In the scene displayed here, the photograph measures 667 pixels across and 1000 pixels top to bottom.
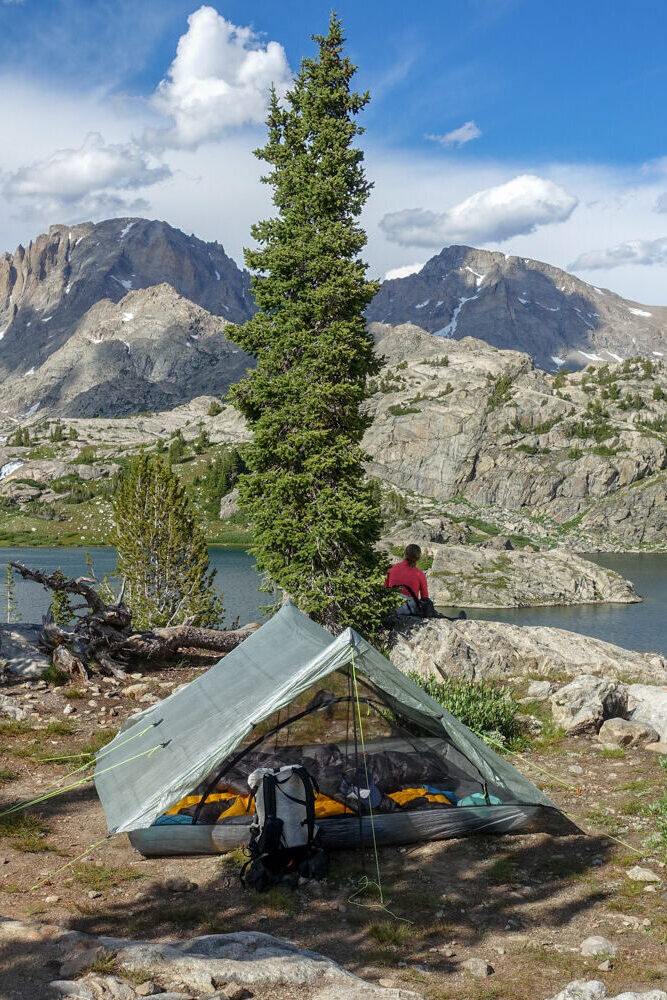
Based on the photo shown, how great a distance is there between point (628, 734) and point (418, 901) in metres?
6.90

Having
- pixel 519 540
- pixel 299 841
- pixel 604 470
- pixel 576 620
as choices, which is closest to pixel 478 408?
pixel 604 470

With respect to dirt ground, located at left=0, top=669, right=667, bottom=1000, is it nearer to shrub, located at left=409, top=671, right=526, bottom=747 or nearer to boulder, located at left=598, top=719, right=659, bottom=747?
boulder, located at left=598, top=719, right=659, bottom=747

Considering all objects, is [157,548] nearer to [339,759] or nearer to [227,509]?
[339,759]

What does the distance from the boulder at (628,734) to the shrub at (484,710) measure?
5.17 ft

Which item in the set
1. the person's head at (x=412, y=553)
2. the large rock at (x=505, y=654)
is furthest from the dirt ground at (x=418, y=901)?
the person's head at (x=412, y=553)

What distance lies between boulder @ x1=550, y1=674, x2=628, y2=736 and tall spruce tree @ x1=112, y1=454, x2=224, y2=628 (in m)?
25.5

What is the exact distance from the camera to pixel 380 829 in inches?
386

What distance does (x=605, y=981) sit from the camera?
6.54 m

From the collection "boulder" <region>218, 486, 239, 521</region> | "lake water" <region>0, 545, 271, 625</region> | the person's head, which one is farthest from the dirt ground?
"boulder" <region>218, 486, 239, 521</region>

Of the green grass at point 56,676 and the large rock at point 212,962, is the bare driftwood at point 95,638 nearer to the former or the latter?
the green grass at point 56,676

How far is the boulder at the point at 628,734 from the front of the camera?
13484 mm

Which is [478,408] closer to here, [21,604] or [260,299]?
[21,604]

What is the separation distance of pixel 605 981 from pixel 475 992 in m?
1.24

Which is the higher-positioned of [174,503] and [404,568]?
[174,503]
